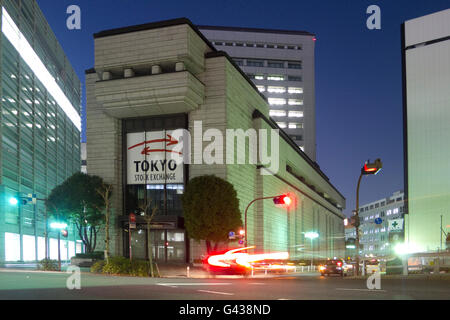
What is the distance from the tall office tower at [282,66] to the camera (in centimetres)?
13350

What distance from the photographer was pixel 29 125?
83188 millimetres

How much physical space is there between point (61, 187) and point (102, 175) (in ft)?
17.8

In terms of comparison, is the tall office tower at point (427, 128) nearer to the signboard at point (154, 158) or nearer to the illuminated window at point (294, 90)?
the illuminated window at point (294, 90)

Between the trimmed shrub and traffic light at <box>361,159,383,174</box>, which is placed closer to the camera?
traffic light at <box>361,159,383,174</box>

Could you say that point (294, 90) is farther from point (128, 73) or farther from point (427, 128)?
point (128, 73)

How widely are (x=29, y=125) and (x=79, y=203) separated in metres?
38.1

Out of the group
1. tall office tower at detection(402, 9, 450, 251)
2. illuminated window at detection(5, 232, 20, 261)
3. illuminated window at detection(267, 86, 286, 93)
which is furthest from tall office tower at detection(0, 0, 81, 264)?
tall office tower at detection(402, 9, 450, 251)

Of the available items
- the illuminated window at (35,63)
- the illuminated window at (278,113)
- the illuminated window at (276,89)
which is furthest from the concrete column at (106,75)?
the illuminated window at (278,113)

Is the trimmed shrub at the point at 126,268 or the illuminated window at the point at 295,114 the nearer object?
the trimmed shrub at the point at 126,268

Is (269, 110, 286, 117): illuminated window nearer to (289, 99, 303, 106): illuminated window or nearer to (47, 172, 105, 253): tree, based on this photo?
(289, 99, 303, 106): illuminated window

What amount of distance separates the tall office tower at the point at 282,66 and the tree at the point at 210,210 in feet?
283

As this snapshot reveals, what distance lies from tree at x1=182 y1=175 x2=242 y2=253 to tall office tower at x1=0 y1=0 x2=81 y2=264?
24.6 m

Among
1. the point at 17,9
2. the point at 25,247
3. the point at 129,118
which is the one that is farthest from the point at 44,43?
the point at 129,118

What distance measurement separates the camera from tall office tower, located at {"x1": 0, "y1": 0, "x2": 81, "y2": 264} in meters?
71.6
